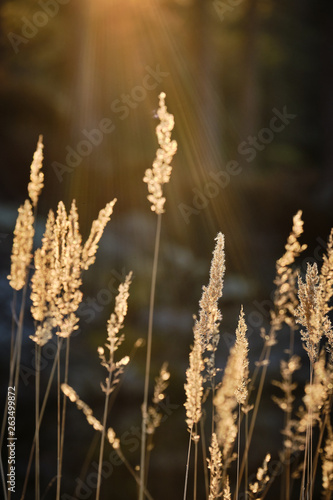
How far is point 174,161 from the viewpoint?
2.68 meters

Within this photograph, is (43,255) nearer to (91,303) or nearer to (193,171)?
(91,303)

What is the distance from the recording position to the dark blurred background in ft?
8.20

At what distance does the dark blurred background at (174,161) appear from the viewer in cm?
250

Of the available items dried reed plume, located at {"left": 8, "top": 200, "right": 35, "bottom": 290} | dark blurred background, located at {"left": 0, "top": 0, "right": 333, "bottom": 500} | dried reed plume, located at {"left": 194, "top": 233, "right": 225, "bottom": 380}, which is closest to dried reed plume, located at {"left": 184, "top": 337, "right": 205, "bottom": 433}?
dried reed plume, located at {"left": 194, "top": 233, "right": 225, "bottom": 380}

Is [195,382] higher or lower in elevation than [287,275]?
lower

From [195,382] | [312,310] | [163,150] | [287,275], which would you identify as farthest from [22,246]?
[312,310]

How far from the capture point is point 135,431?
257 centimetres

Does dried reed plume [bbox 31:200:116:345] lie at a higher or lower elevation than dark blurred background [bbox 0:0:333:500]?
lower

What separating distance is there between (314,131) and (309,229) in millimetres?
562

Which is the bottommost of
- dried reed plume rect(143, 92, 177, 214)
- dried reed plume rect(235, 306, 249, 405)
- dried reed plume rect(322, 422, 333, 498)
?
dried reed plume rect(322, 422, 333, 498)

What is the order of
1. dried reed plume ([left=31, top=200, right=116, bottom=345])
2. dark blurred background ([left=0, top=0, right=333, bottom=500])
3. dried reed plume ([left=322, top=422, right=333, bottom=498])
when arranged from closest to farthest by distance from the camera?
1. dried reed plume ([left=322, top=422, right=333, bottom=498])
2. dried reed plume ([left=31, top=200, right=116, bottom=345])
3. dark blurred background ([left=0, top=0, right=333, bottom=500])

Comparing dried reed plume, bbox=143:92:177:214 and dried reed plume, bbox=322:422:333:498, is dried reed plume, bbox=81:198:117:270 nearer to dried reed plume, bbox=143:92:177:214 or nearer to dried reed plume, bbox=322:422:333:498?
dried reed plume, bbox=143:92:177:214

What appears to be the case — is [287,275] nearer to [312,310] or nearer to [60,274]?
[312,310]

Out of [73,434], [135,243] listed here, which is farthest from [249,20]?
[73,434]
